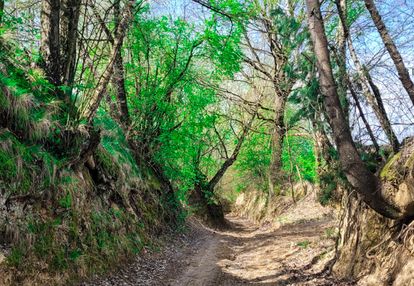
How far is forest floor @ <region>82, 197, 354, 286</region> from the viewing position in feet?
24.5

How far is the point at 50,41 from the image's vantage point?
7.87 metres

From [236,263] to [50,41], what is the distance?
748cm

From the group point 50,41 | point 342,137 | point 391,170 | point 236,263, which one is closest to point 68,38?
point 50,41

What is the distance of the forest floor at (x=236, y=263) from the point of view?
7.46m

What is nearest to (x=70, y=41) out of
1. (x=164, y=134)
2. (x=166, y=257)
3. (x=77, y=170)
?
(x=77, y=170)

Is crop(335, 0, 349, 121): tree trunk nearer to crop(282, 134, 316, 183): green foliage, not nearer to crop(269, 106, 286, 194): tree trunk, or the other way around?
crop(269, 106, 286, 194): tree trunk

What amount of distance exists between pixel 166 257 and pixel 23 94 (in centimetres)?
575

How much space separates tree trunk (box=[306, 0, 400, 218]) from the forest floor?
5.24 feet

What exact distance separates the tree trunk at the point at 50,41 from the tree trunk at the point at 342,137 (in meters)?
5.44

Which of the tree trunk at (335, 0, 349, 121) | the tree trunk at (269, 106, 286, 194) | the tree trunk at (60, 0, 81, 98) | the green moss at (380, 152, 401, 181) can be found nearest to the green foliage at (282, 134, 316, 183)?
the tree trunk at (269, 106, 286, 194)

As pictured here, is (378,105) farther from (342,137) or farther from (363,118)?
(342,137)

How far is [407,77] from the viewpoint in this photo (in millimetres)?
5773

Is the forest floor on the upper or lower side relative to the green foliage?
lower

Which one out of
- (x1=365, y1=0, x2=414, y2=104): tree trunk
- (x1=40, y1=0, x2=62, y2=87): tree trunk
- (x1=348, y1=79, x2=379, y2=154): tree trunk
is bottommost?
(x1=348, y1=79, x2=379, y2=154): tree trunk
